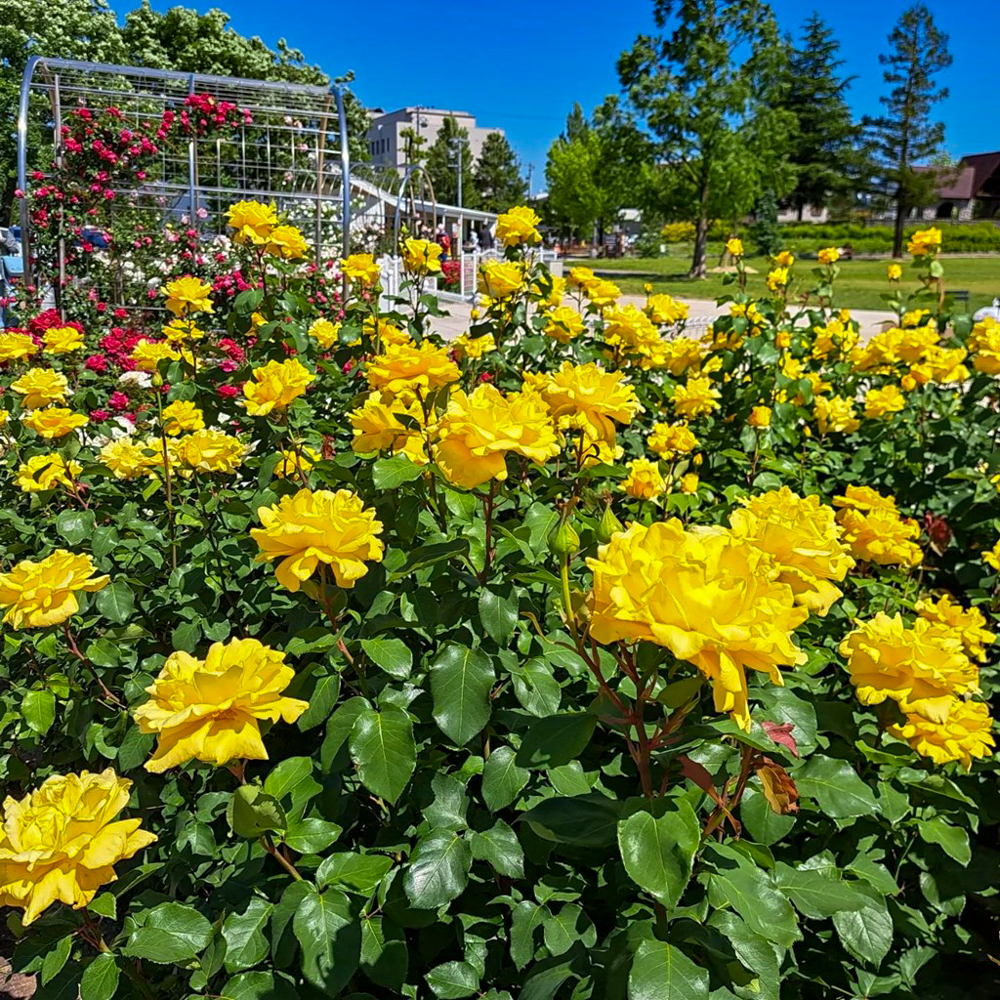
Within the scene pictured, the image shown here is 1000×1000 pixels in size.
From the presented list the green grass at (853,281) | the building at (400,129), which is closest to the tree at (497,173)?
the building at (400,129)

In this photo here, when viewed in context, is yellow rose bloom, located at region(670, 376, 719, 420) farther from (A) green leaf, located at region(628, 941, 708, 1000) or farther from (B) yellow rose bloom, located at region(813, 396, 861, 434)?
(A) green leaf, located at region(628, 941, 708, 1000)

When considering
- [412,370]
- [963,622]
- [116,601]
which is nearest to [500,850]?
[412,370]

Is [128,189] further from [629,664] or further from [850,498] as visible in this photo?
[629,664]

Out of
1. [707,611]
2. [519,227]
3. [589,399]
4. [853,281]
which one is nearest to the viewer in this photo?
[707,611]

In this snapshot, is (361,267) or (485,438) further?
(361,267)

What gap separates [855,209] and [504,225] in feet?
175

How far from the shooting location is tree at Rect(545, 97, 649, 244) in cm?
2598

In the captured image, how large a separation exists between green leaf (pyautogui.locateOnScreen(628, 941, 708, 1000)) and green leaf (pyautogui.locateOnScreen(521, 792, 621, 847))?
0.39 ft

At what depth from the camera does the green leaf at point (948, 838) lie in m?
1.39

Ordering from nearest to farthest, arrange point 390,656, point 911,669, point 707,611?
1. point 707,611
2. point 390,656
3. point 911,669

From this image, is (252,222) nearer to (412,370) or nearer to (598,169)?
(412,370)

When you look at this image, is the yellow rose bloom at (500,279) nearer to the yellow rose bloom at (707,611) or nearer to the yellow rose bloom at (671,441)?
the yellow rose bloom at (671,441)

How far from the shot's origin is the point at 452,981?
43.1 inches

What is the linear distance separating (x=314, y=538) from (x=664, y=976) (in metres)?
0.67
